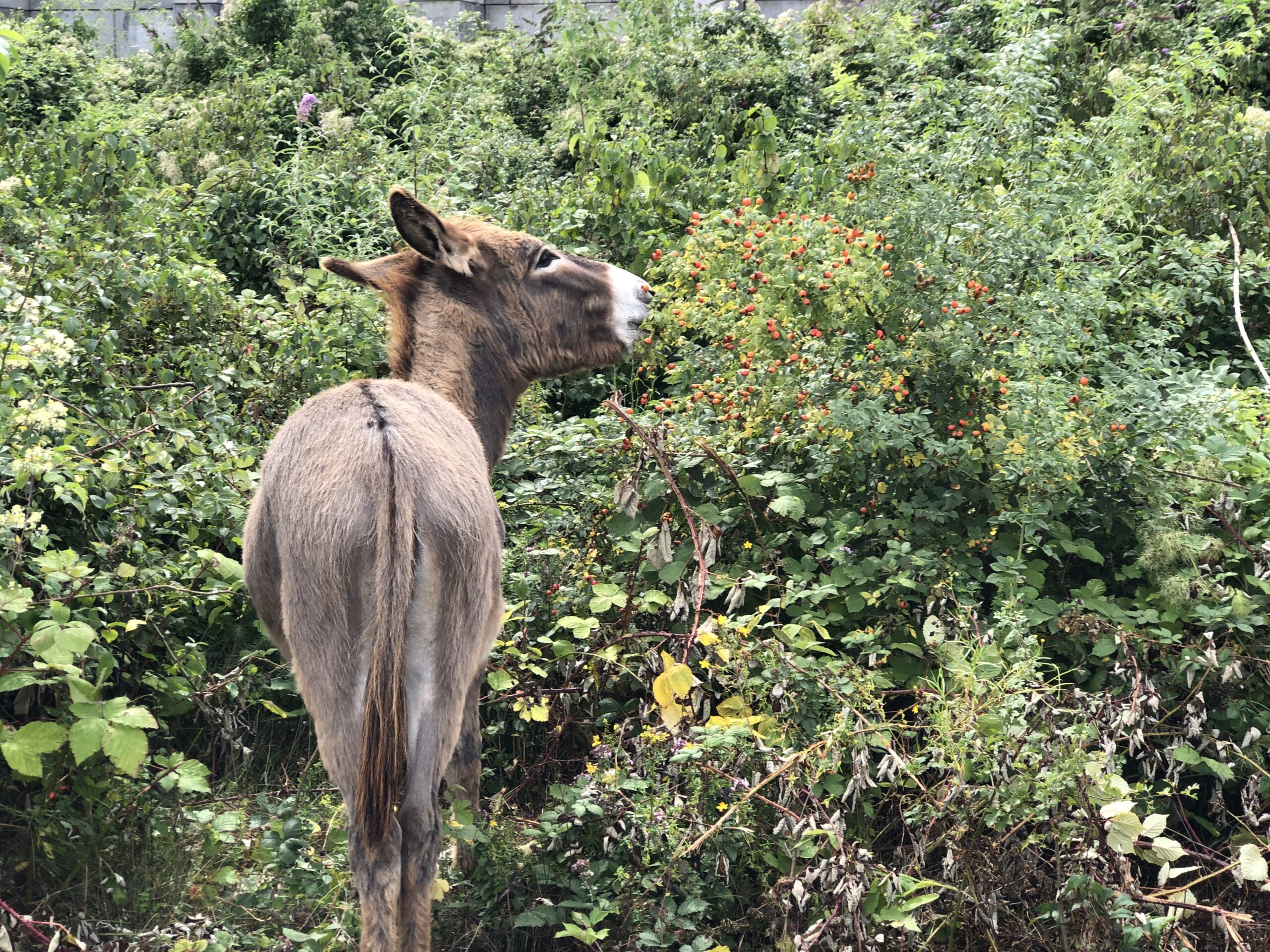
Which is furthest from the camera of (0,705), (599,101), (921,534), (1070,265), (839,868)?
(599,101)

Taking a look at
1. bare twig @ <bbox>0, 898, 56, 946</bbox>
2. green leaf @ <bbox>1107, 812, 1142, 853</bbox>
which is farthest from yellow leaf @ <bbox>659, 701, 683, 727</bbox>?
bare twig @ <bbox>0, 898, 56, 946</bbox>

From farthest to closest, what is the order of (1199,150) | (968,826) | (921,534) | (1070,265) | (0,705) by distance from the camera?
(1199,150)
(1070,265)
(921,534)
(0,705)
(968,826)

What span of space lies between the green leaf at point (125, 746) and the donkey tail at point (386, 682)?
2.73ft

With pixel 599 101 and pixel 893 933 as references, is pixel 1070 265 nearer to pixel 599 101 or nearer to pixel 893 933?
pixel 893 933

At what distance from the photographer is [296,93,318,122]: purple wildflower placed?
29.2 feet

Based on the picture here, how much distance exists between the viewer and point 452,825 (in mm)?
3771

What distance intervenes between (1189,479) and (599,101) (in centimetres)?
488

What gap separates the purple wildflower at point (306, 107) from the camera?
8.89m

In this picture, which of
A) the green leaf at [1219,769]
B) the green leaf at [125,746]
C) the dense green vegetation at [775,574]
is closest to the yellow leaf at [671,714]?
the dense green vegetation at [775,574]

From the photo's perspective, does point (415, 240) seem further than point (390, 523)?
Yes

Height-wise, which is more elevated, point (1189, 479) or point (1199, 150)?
point (1199, 150)

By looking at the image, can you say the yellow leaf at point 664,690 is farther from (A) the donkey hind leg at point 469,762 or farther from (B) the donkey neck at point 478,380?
(B) the donkey neck at point 478,380

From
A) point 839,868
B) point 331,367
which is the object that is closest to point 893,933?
point 839,868

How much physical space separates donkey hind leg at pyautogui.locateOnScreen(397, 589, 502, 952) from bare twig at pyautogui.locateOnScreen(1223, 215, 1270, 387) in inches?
150
